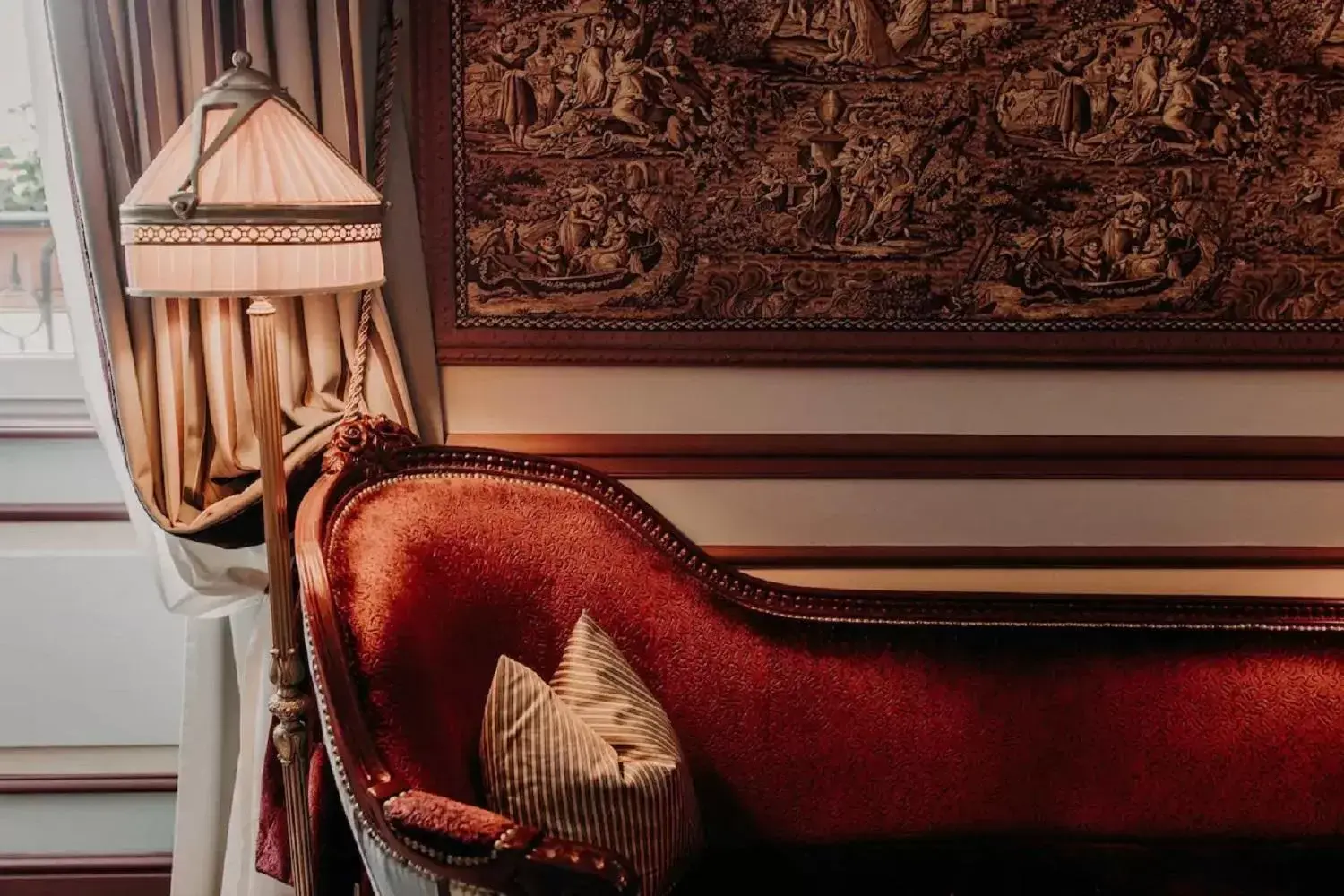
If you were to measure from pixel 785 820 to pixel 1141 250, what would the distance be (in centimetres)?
93

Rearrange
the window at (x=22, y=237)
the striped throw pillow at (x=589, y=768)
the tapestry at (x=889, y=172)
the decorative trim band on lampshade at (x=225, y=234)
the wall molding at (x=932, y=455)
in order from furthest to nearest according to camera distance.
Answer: the window at (x=22, y=237) < the wall molding at (x=932, y=455) < the tapestry at (x=889, y=172) < the striped throw pillow at (x=589, y=768) < the decorative trim band on lampshade at (x=225, y=234)

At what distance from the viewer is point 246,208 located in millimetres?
1023

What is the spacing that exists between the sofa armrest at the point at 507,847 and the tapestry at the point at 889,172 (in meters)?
0.74

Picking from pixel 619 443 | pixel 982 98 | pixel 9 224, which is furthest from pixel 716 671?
pixel 9 224

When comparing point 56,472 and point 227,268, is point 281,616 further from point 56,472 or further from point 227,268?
point 56,472

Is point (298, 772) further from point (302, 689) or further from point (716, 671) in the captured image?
point (716, 671)

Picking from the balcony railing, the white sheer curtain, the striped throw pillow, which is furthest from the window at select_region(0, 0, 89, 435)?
the striped throw pillow

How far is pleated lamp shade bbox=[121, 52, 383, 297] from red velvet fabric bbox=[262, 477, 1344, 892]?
16.9 inches

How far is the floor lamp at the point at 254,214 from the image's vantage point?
1.03 metres

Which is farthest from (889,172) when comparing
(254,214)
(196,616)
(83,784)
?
(83,784)

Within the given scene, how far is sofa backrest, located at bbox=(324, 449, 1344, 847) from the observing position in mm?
1431

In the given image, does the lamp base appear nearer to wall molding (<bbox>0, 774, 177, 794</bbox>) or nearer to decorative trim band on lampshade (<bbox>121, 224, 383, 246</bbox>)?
decorative trim band on lampshade (<bbox>121, 224, 383, 246</bbox>)

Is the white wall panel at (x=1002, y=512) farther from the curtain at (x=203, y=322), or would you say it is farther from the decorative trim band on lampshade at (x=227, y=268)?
the decorative trim band on lampshade at (x=227, y=268)

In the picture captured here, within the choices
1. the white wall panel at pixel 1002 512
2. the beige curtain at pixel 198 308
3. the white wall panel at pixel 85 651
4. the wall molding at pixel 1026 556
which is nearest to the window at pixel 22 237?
the white wall panel at pixel 85 651
